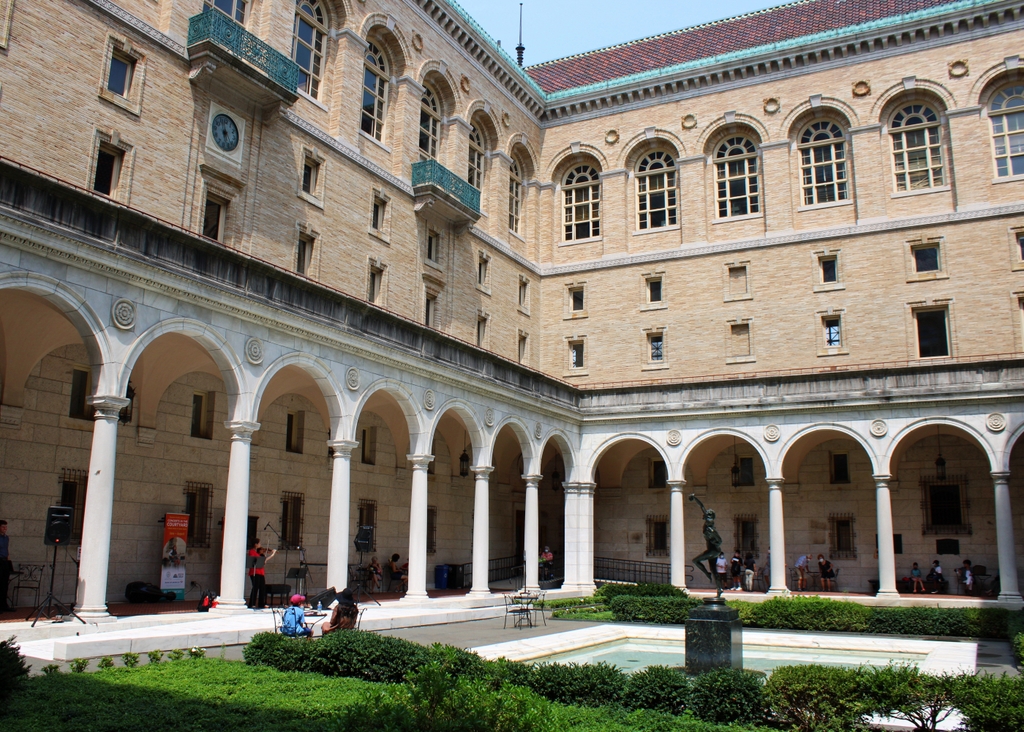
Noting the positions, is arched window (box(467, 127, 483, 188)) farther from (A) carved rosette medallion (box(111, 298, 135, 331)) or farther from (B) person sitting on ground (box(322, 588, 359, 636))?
(B) person sitting on ground (box(322, 588, 359, 636))

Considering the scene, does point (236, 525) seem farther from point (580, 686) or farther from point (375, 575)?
point (580, 686)

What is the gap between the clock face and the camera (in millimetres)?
25047

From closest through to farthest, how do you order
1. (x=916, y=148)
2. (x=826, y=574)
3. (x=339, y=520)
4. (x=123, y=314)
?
(x=123, y=314), (x=339, y=520), (x=826, y=574), (x=916, y=148)

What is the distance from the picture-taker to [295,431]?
2756cm

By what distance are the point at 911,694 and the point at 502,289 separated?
30.7 m

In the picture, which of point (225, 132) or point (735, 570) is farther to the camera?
point (735, 570)

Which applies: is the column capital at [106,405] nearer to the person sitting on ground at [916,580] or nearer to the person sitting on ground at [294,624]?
the person sitting on ground at [294,624]

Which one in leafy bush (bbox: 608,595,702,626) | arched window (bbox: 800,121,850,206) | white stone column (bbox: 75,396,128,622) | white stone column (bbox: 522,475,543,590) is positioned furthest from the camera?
arched window (bbox: 800,121,850,206)

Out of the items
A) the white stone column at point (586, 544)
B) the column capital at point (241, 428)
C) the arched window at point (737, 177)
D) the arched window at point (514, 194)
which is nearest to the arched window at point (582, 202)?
the arched window at point (514, 194)

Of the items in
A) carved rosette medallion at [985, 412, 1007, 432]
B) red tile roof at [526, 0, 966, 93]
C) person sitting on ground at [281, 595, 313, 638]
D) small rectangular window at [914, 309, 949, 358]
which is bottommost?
person sitting on ground at [281, 595, 313, 638]

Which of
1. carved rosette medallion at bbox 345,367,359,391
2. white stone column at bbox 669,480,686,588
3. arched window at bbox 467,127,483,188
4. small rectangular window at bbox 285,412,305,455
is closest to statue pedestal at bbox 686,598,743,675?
carved rosette medallion at bbox 345,367,359,391

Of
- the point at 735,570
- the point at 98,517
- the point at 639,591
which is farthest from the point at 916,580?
the point at 98,517

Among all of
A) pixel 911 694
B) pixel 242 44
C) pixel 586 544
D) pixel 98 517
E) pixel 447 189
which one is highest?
pixel 242 44

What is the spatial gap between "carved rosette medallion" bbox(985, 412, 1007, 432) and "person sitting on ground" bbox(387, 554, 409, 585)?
20531 millimetres
